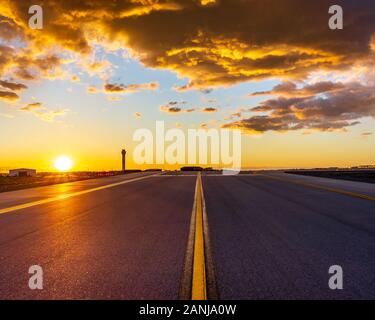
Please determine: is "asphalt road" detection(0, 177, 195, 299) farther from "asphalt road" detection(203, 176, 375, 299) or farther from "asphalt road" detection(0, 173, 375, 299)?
"asphalt road" detection(203, 176, 375, 299)

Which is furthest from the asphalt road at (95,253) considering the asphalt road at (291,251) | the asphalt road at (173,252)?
the asphalt road at (291,251)

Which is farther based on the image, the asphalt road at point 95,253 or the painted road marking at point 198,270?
the asphalt road at point 95,253

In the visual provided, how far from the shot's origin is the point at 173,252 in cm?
623

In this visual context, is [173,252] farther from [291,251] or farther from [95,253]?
[291,251]

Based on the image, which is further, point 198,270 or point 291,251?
point 291,251

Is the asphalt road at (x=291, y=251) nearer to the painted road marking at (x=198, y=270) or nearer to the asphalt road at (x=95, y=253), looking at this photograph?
the painted road marking at (x=198, y=270)

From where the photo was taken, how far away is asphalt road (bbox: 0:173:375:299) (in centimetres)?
445

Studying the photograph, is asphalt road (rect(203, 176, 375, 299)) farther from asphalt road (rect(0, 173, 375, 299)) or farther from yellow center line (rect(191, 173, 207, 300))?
yellow center line (rect(191, 173, 207, 300))

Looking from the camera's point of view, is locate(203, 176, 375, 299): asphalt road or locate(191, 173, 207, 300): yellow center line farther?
locate(203, 176, 375, 299): asphalt road

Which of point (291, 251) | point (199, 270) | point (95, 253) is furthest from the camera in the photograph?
point (291, 251)

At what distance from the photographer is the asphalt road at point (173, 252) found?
4445mm

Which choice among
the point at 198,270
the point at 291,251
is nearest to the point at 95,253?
the point at 198,270

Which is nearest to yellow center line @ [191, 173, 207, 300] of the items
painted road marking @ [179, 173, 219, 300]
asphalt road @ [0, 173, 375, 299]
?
painted road marking @ [179, 173, 219, 300]

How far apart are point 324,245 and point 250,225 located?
2218 mm
